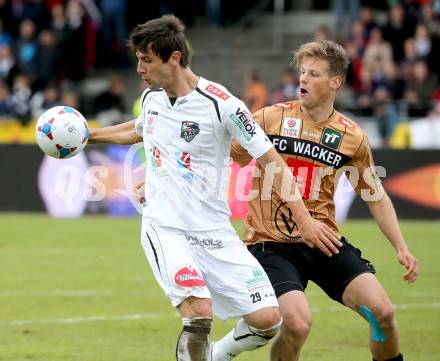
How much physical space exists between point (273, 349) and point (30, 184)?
1197 cm

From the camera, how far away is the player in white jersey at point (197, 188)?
21.0ft

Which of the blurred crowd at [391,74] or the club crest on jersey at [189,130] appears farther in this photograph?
the blurred crowd at [391,74]

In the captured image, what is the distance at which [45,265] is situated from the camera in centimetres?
1280

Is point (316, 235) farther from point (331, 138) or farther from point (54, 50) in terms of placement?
point (54, 50)

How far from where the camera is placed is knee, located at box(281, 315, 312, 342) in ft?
21.5

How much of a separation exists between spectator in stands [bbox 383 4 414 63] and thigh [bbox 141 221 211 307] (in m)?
15.7

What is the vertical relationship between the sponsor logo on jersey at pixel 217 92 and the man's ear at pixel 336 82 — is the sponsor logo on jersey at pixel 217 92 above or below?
above

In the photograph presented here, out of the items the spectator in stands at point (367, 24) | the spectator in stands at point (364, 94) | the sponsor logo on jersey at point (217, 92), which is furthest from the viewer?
the spectator in stands at point (367, 24)

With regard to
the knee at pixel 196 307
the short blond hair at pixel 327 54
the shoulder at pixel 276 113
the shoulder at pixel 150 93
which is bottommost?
the knee at pixel 196 307

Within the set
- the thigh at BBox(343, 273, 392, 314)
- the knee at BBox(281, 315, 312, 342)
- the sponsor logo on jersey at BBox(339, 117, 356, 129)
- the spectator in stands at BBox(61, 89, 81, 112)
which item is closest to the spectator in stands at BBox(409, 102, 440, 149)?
the spectator in stands at BBox(61, 89, 81, 112)

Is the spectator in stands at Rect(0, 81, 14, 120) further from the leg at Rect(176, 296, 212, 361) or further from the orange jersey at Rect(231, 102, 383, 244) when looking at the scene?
the leg at Rect(176, 296, 212, 361)

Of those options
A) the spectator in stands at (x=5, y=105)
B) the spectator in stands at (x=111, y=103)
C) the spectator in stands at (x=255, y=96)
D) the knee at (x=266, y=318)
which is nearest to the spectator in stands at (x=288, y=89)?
the spectator in stands at (x=255, y=96)

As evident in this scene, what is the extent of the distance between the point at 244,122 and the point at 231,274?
0.93 metres

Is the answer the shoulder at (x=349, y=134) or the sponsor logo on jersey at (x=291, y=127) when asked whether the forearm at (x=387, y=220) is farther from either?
the sponsor logo on jersey at (x=291, y=127)
